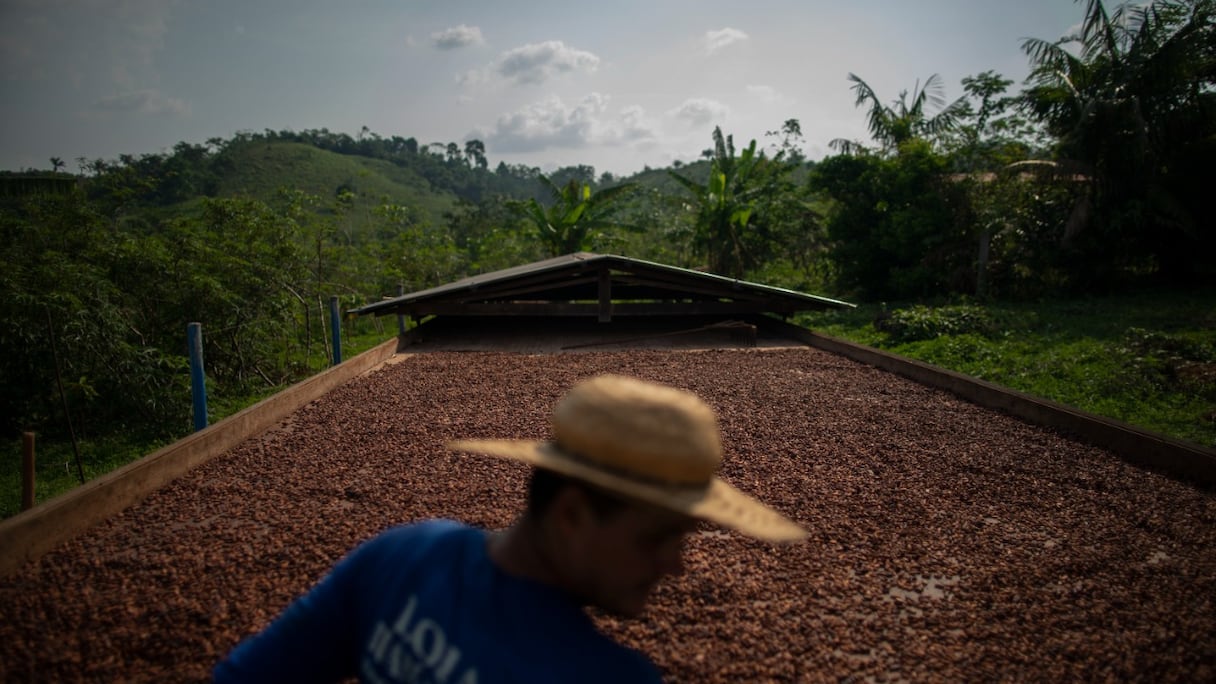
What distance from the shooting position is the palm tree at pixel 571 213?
16.5 metres

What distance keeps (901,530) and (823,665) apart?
1.07m

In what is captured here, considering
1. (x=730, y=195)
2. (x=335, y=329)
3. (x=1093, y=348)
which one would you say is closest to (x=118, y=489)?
(x=335, y=329)

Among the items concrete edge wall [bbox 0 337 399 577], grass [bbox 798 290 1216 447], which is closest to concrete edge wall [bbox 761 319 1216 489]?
grass [bbox 798 290 1216 447]

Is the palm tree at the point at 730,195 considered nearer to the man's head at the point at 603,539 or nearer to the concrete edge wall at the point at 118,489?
the concrete edge wall at the point at 118,489

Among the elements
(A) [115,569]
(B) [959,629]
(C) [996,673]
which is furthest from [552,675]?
(A) [115,569]

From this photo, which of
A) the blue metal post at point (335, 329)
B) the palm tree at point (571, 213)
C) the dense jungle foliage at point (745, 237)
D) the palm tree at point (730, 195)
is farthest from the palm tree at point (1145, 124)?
the blue metal post at point (335, 329)

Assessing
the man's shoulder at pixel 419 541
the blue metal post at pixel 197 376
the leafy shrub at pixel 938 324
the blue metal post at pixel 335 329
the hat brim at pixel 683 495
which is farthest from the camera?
the leafy shrub at pixel 938 324

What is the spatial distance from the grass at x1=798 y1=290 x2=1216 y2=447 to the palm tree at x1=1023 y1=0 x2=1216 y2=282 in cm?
134

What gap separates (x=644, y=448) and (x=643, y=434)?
0.02 meters

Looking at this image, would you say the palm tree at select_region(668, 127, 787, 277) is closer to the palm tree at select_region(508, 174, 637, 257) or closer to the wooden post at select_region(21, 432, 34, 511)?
the palm tree at select_region(508, 174, 637, 257)

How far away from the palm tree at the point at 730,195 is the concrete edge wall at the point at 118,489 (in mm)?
13992

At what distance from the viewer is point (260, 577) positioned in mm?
2262

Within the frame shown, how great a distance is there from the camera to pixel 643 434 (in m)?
0.84

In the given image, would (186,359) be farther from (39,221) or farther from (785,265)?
(785,265)
